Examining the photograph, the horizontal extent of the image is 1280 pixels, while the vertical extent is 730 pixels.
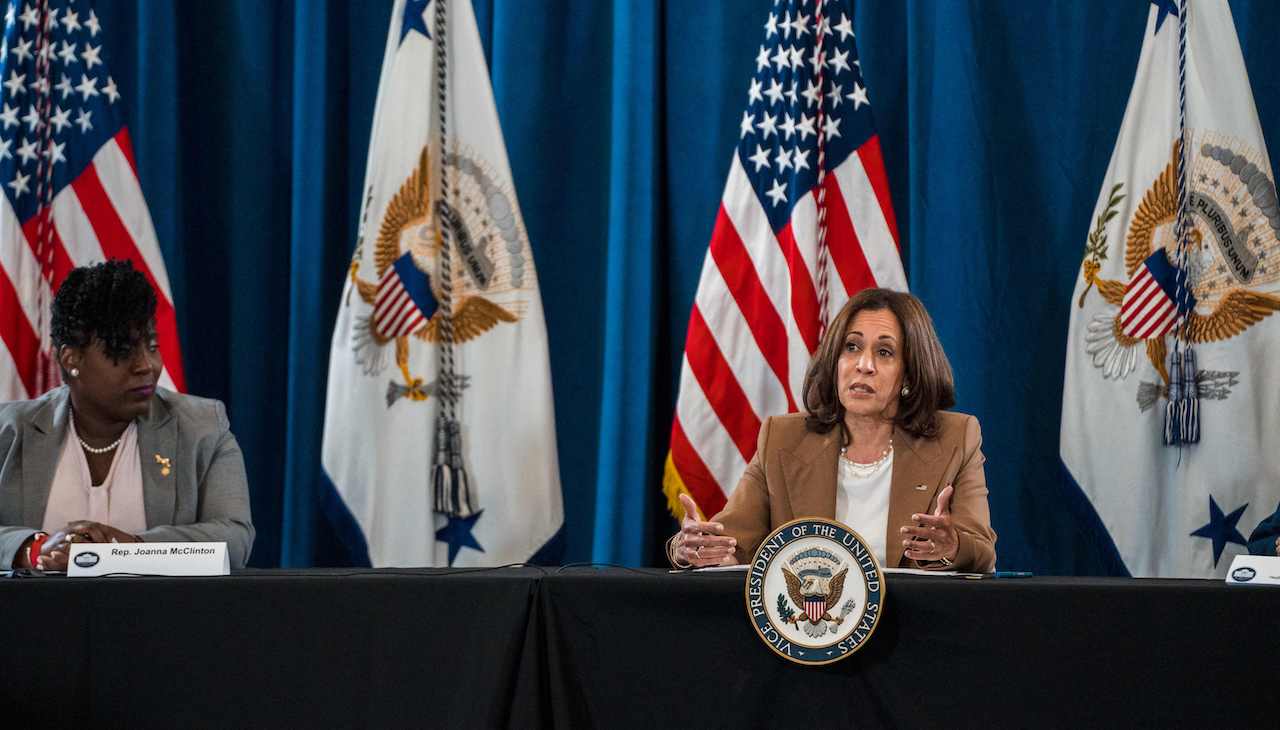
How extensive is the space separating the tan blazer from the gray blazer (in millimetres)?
1064

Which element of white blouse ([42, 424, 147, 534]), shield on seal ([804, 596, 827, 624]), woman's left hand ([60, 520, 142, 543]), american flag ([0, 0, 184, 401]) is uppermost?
american flag ([0, 0, 184, 401])

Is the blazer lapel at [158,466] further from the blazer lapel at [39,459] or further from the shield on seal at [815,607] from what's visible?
the shield on seal at [815,607]

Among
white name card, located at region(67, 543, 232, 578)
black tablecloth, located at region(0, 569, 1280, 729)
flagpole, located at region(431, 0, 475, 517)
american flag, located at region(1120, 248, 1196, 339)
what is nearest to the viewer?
black tablecloth, located at region(0, 569, 1280, 729)

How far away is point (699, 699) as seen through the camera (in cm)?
192

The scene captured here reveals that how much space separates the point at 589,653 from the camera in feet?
6.47

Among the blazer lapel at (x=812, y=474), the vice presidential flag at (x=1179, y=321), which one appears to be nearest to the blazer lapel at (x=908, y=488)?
the blazer lapel at (x=812, y=474)

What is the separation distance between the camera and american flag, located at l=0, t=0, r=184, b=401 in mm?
3631

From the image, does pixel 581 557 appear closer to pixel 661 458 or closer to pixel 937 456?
pixel 661 458

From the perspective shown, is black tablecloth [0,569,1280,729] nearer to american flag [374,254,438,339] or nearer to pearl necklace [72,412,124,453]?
pearl necklace [72,412,124,453]

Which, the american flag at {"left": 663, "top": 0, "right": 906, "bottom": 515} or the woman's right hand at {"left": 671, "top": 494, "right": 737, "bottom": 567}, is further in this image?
the american flag at {"left": 663, "top": 0, "right": 906, "bottom": 515}

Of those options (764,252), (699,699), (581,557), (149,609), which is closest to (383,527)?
(581,557)

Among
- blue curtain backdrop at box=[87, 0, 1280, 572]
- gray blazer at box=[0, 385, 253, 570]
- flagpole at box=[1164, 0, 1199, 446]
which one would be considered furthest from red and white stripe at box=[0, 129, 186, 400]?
flagpole at box=[1164, 0, 1199, 446]

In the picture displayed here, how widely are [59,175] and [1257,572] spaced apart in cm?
333

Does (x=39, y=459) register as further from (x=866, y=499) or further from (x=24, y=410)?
(x=866, y=499)
